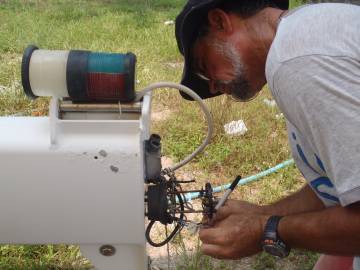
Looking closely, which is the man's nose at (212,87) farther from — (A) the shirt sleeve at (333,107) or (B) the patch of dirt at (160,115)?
(B) the patch of dirt at (160,115)

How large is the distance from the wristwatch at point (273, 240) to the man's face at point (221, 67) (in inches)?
16.4

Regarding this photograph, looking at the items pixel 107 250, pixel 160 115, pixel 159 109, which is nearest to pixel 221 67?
pixel 107 250

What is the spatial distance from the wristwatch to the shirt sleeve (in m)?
0.23

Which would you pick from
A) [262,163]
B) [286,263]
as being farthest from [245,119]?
[286,263]

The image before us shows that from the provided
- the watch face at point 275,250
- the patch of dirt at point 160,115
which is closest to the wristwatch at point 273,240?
the watch face at point 275,250

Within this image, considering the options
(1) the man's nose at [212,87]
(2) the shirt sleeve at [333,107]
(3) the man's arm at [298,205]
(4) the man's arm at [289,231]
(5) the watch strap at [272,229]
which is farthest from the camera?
(3) the man's arm at [298,205]

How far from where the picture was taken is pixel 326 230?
1328 mm

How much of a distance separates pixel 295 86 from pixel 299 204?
28.5 inches

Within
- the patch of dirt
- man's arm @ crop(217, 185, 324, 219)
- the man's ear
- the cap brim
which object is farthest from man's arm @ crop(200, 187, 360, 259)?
the patch of dirt

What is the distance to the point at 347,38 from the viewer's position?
1.23 meters

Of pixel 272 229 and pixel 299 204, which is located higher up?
pixel 272 229

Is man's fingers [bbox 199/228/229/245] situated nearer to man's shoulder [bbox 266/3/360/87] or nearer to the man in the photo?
the man

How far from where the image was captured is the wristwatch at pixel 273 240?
4.64ft

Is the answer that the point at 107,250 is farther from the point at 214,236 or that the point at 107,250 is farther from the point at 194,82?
the point at 194,82
